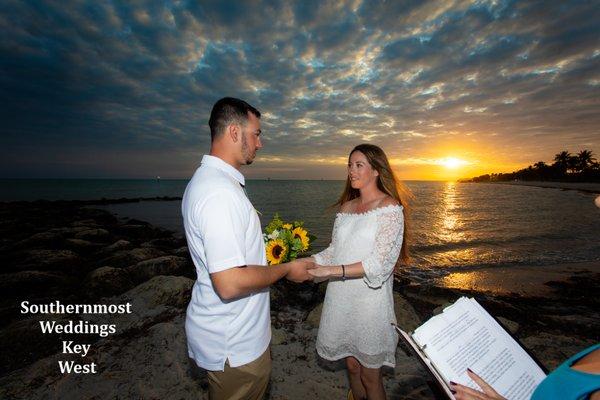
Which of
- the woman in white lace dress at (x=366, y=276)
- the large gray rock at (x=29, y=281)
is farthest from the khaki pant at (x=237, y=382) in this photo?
the large gray rock at (x=29, y=281)

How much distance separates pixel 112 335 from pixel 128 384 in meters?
1.89

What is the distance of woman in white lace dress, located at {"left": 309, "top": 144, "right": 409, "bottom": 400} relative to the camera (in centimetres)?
324

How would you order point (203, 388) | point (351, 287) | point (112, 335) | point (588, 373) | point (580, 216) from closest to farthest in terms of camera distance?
1. point (588, 373)
2. point (351, 287)
3. point (203, 388)
4. point (112, 335)
5. point (580, 216)

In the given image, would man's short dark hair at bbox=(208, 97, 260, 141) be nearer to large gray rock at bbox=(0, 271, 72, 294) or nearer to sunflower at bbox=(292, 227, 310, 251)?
sunflower at bbox=(292, 227, 310, 251)

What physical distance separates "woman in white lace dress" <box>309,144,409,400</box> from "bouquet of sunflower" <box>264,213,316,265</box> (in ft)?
1.34

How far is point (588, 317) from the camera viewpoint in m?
7.76

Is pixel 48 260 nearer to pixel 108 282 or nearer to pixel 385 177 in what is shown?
pixel 108 282

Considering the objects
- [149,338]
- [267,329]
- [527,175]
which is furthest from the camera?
[527,175]

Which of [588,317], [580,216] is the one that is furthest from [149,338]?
[580,216]

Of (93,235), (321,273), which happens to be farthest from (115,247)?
(321,273)

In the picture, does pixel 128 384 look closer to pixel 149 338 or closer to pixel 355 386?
pixel 149 338

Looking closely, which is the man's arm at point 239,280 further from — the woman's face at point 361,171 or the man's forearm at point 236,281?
the woman's face at point 361,171

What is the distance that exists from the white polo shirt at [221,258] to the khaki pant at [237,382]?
0.24 feet

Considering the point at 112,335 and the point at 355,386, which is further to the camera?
the point at 112,335
